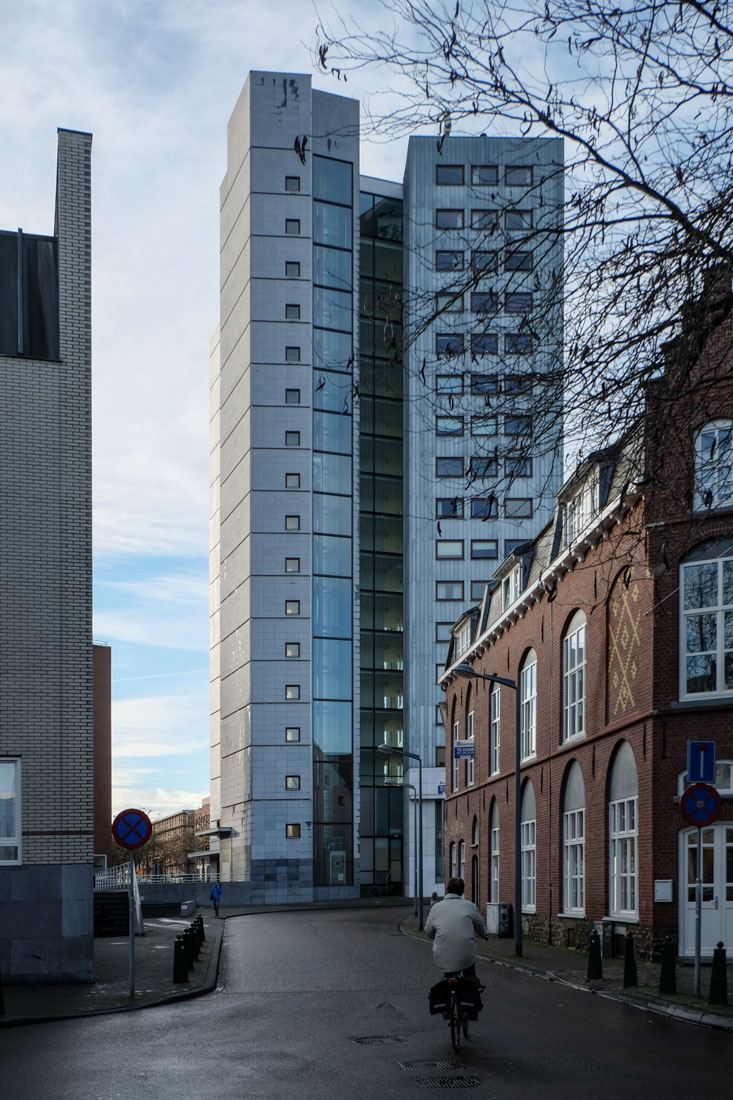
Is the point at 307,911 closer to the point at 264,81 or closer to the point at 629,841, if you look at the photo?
the point at 629,841

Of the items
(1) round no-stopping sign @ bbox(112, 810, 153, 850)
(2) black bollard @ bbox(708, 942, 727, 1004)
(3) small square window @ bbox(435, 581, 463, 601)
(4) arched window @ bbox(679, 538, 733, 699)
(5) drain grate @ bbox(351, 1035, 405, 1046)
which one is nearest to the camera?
(5) drain grate @ bbox(351, 1035, 405, 1046)

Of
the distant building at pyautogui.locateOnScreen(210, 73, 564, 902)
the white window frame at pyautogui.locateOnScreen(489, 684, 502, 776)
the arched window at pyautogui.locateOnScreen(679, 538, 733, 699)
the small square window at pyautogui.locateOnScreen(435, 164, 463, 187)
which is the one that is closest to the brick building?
the arched window at pyautogui.locateOnScreen(679, 538, 733, 699)

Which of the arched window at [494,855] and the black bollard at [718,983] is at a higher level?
the black bollard at [718,983]

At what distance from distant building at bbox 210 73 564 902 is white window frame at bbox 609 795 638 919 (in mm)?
46197

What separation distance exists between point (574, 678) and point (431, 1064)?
64.0ft

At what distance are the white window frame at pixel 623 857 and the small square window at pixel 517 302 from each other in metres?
15.8

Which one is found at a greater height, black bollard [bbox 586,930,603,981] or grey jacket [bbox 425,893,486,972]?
grey jacket [bbox 425,893,486,972]

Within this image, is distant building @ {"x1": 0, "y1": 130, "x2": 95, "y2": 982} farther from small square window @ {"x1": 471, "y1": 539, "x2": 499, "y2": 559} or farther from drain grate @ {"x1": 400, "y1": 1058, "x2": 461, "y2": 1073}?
small square window @ {"x1": 471, "y1": 539, "x2": 499, "y2": 559}

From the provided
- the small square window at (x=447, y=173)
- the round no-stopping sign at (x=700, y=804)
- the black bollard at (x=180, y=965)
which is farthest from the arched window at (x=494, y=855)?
the small square window at (x=447, y=173)

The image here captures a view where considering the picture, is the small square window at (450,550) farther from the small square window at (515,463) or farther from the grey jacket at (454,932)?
the small square window at (515,463)

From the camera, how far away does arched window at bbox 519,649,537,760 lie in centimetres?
3450

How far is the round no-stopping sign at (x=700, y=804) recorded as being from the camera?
15922 mm

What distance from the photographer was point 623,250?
413 inches

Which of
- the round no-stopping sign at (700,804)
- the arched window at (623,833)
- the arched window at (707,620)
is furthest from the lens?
the arched window at (623,833)
